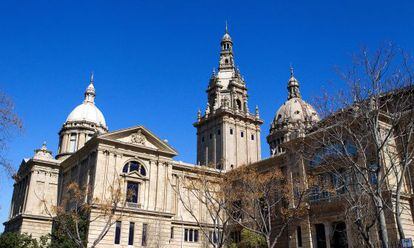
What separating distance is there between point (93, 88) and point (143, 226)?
162 feet

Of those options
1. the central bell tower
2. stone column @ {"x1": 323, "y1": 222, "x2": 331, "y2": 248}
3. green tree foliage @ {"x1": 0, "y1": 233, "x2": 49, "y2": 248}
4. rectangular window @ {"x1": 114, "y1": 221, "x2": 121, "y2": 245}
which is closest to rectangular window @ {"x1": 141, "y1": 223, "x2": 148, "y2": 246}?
rectangular window @ {"x1": 114, "y1": 221, "x2": 121, "y2": 245}

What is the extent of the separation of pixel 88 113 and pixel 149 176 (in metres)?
35.5

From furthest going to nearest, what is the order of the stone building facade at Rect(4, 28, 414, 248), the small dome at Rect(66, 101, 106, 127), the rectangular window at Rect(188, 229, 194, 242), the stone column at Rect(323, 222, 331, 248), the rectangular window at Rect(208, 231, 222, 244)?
the small dome at Rect(66, 101, 106, 127) → the rectangular window at Rect(188, 229, 194, 242) → the stone building facade at Rect(4, 28, 414, 248) → the stone column at Rect(323, 222, 331, 248) → the rectangular window at Rect(208, 231, 222, 244)

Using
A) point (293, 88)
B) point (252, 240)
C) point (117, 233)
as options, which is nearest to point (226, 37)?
point (293, 88)

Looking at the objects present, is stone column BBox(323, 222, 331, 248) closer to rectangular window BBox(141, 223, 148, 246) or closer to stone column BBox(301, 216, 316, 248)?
stone column BBox(301, 216, 316, 248)

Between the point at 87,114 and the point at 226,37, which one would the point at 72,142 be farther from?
the point at 226,37

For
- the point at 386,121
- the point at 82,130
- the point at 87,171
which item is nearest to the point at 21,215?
the point at 87,171

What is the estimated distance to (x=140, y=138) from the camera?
5475 cm

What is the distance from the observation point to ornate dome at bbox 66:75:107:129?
82562 mm

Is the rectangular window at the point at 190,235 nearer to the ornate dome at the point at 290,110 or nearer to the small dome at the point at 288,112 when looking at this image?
the ornate dome at the point at 290,110

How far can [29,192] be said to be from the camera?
60.8 meters

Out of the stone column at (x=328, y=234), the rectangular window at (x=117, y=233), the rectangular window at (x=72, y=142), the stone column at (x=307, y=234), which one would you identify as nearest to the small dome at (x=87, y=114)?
the rectangular window at (x=72, y=142)

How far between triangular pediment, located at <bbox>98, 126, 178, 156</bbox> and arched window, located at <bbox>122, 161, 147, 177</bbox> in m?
2.49

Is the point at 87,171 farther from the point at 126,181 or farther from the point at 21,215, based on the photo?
the point at 21,215
